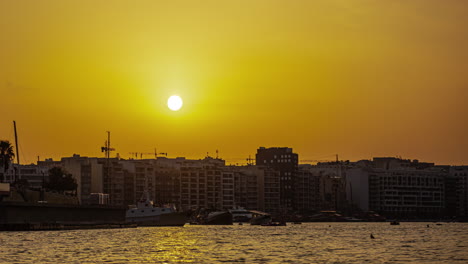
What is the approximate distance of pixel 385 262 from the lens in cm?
8969

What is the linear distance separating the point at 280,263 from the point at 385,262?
9480 millimetres

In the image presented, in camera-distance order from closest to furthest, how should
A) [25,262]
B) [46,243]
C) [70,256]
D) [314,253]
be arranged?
1. [25,262]
2. [70,256]
3. [314,253]
4. [46,243]

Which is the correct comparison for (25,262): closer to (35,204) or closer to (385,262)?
(385,262)

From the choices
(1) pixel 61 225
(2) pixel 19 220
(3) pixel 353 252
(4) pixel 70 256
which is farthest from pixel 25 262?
(1) pixel 61 225

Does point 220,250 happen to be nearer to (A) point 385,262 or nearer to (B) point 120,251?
(B) point 120,251

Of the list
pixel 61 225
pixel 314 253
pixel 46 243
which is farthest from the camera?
pixel 61 225

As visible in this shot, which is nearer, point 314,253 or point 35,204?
point 314,253

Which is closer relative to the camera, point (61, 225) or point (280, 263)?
point (280, 263)

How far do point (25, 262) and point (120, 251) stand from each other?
2019 cm

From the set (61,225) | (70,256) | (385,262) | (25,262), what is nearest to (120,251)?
(70,256)

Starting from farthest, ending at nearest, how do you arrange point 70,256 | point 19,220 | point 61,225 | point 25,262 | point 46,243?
1. point 61,225
2. point 19,220
3. point 46,243
4. point 70,256
5. point 25,262

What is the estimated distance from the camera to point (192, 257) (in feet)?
322

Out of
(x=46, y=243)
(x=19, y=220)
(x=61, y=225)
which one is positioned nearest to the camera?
(x=46, y=243)

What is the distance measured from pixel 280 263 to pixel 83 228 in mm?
108531
